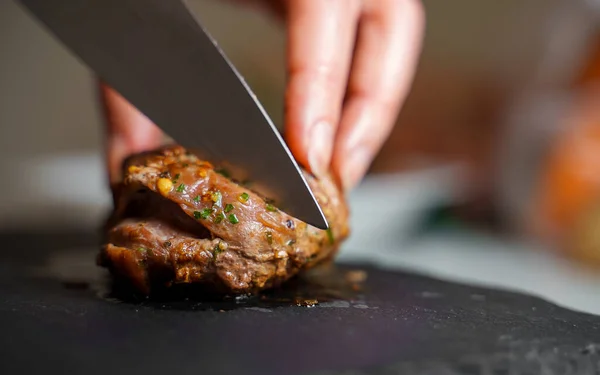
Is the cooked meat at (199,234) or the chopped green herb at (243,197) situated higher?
the chopped green herb at (243,197)

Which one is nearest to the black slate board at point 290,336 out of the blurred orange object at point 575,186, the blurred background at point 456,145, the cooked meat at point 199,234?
the cooked meat at point 199,234

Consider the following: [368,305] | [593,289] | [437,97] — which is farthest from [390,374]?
[437,97]

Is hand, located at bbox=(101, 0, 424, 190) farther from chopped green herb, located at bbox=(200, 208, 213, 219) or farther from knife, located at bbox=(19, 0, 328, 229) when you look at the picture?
chopped green herb, located at bbox=(200, 208, 213, 219)

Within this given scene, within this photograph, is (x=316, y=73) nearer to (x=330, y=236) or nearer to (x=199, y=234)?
(x=330, y=236)

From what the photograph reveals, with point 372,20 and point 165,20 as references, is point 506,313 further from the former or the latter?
point 372,20

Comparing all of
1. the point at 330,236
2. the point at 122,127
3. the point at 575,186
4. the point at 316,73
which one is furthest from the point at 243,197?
the point at 575,186

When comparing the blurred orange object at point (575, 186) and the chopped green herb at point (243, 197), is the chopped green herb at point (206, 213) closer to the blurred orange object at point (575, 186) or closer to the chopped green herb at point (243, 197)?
the chopped green herb at point (243, 197)
